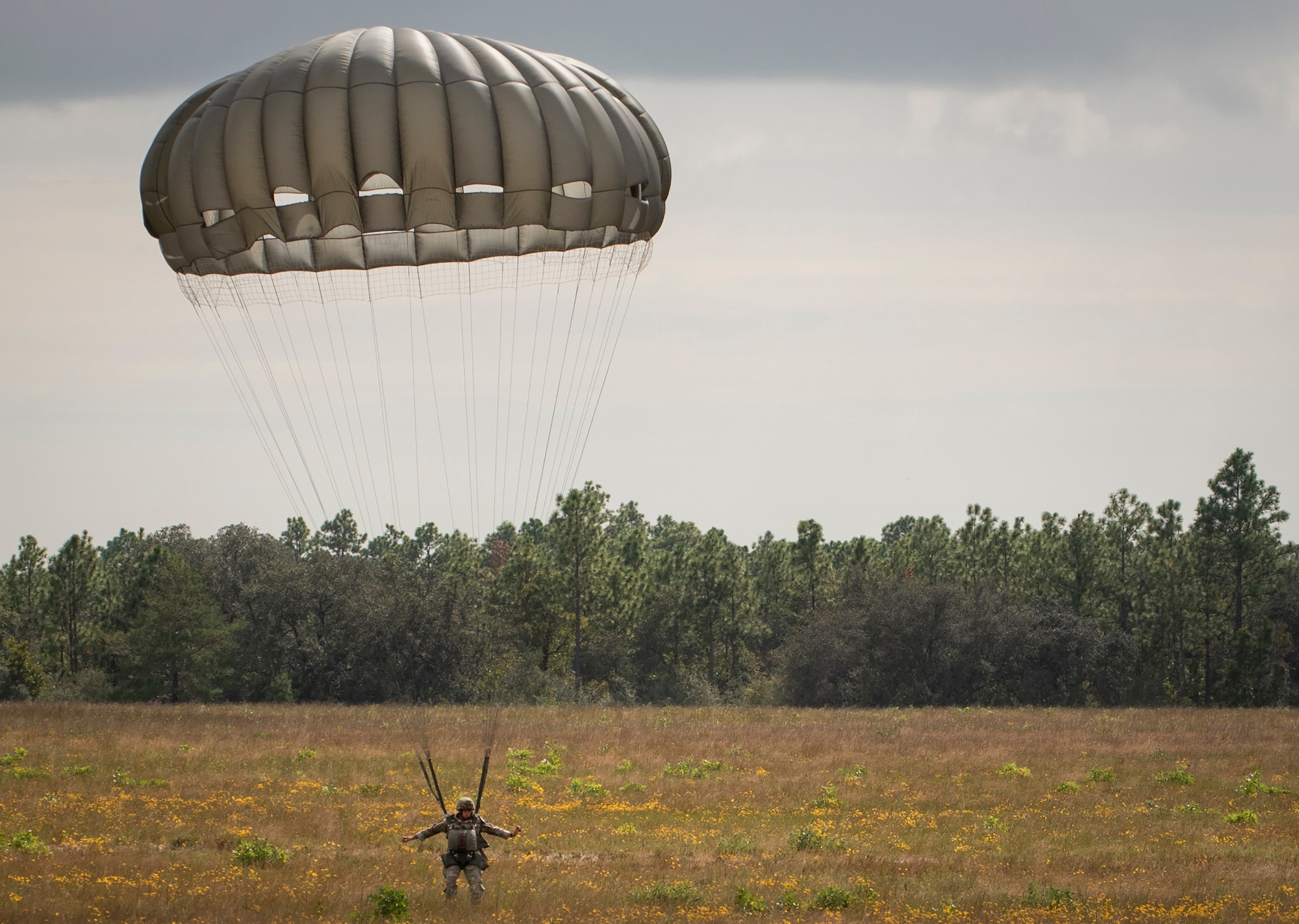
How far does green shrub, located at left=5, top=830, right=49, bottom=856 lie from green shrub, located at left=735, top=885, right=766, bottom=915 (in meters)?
8.42

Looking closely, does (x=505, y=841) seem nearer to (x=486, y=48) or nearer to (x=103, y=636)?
→ (x=486, y=48)

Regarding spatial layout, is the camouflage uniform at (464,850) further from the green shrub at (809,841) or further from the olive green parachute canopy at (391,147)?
the olive green parachute canopy at (391,147)

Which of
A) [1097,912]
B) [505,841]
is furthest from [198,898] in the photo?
[1097,912]

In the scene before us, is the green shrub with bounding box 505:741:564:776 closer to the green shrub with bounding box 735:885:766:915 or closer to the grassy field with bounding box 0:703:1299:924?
the grassy field with bounding box 0:703:1299:924

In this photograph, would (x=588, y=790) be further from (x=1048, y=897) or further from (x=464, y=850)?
(x=1048, y=897)

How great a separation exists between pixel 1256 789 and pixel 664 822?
37.1 ft

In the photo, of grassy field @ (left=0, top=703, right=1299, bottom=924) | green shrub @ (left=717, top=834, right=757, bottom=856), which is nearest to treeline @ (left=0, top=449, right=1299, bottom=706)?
grassy field @ (left=0, top=703, right=1299, bottom=924)

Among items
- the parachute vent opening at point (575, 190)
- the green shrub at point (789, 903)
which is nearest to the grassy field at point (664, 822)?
the green shrub at point (789, 903)

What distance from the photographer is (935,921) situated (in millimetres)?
12609

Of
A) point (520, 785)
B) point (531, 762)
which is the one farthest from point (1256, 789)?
point (531, 762)

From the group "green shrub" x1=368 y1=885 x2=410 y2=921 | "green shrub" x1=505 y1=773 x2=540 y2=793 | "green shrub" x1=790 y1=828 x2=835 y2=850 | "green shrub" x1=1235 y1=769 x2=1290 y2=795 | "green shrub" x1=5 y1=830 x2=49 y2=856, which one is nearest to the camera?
"green shrub" x1=368 y1=885 x2=410 y2=921

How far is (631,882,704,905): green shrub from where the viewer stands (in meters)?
13.3

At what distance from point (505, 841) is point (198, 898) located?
501cm

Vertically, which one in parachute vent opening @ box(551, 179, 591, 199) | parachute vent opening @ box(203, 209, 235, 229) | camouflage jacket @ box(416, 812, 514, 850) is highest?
parachute vent opening @ box(551, 179, 591, 199)
